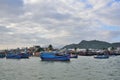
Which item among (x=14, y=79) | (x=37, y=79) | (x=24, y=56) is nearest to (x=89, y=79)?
(x=37, y=79)

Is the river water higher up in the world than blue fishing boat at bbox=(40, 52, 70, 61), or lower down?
lower down

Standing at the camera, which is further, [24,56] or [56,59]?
[24,56]

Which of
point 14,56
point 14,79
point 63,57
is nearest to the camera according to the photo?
point 14,79

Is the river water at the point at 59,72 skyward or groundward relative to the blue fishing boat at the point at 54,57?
groundward

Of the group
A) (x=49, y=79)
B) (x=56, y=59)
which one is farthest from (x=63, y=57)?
(x=49, y=79)

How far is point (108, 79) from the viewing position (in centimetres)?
5131

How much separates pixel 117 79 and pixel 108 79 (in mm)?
1699

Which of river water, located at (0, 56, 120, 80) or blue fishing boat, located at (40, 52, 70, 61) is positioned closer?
river water, located at (0, 56, 120, 80)

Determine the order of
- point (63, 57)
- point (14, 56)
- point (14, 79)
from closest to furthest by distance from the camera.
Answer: point (14, 79)
point (63, 57)
point (14, 56)

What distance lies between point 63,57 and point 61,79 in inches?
3383

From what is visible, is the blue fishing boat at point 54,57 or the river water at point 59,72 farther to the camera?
the blue fishing boat at point 54,57

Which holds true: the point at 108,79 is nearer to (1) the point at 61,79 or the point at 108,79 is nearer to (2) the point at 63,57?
(1) the point at 61,79

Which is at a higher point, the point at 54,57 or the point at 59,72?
the point at 54,57

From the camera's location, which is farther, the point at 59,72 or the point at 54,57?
the point at 54,57
